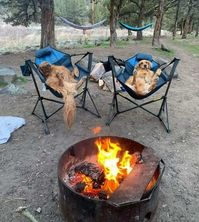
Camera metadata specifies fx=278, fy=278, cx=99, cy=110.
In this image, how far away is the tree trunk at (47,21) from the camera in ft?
22.7

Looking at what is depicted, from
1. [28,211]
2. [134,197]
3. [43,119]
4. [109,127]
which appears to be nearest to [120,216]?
[134,197]

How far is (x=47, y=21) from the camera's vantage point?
707cm

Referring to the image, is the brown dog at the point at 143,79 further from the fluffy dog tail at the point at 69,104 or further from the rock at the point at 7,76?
the rock at the point at 7,76

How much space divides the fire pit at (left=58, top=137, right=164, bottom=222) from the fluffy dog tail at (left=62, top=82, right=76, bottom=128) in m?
0.65

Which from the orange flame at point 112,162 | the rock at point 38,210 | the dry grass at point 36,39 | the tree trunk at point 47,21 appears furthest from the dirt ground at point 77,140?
the dry grass at point 36,39

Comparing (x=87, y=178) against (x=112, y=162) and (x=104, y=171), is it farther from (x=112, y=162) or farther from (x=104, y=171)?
(x=112, y=162)

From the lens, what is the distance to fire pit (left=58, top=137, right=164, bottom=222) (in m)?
1.75

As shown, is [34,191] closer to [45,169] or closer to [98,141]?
[45,169]

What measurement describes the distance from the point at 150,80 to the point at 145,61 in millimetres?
354

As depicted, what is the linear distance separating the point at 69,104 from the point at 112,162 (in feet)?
3.23

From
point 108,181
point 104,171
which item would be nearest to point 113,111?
point 104,171

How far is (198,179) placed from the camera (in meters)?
2.67

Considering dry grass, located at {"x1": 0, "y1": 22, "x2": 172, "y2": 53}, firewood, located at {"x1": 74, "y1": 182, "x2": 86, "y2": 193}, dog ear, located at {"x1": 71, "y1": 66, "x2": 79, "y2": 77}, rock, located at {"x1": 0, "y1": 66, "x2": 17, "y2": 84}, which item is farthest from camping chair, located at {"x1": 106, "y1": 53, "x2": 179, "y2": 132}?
dry grass, located at {"x1": 0, "y1": 22, "x2": 172, "y2": 53}

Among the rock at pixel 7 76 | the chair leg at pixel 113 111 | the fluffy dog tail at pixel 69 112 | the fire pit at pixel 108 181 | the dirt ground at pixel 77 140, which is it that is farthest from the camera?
the rock at pixel 7 76
